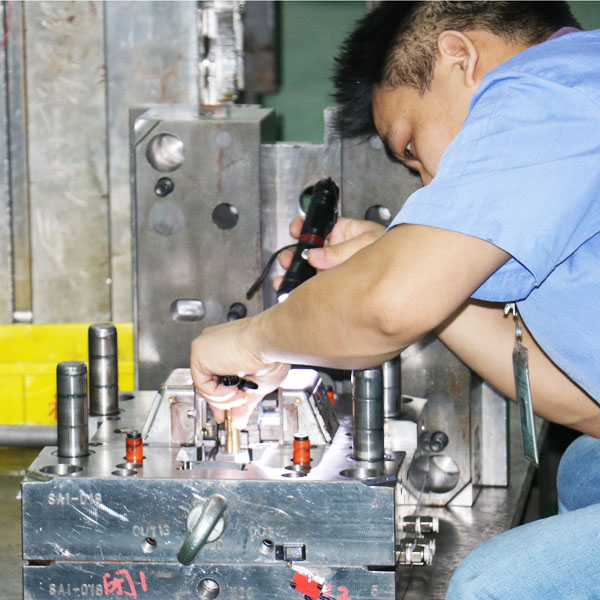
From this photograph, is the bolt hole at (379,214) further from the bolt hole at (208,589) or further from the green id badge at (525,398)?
the bolt hole at (208,589)

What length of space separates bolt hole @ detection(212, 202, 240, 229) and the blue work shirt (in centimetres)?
79

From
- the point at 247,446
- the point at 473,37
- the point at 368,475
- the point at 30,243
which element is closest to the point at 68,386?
the point at 247,446

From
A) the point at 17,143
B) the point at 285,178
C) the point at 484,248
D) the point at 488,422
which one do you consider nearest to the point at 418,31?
the point at 484,248

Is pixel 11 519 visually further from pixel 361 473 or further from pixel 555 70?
pixel 555 70

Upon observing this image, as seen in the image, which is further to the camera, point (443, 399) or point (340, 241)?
point (443, 399)

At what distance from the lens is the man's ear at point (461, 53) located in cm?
126

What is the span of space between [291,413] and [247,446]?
0.08m

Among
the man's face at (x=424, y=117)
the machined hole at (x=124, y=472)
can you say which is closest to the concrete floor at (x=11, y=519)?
the machined hole at (x=124, y=472)

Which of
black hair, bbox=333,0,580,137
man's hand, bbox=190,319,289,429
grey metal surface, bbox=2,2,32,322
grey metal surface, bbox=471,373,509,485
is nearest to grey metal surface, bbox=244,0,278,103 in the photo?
grey metal surface, bbox=2,2,32,322

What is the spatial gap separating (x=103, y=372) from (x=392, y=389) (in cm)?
47

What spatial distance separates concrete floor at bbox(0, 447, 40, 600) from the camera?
A: 154 centimetres

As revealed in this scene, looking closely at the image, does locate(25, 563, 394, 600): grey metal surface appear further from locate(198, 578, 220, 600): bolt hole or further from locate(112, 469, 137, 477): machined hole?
locate(112, 469, 137, 477): machined hole

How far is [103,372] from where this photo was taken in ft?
5.40

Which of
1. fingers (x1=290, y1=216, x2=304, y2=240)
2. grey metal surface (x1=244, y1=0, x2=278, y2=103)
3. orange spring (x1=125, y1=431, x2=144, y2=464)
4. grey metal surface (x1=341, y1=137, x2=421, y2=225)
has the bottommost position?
orange spring (x1=125, y1=431, x2=144, y2=464)
